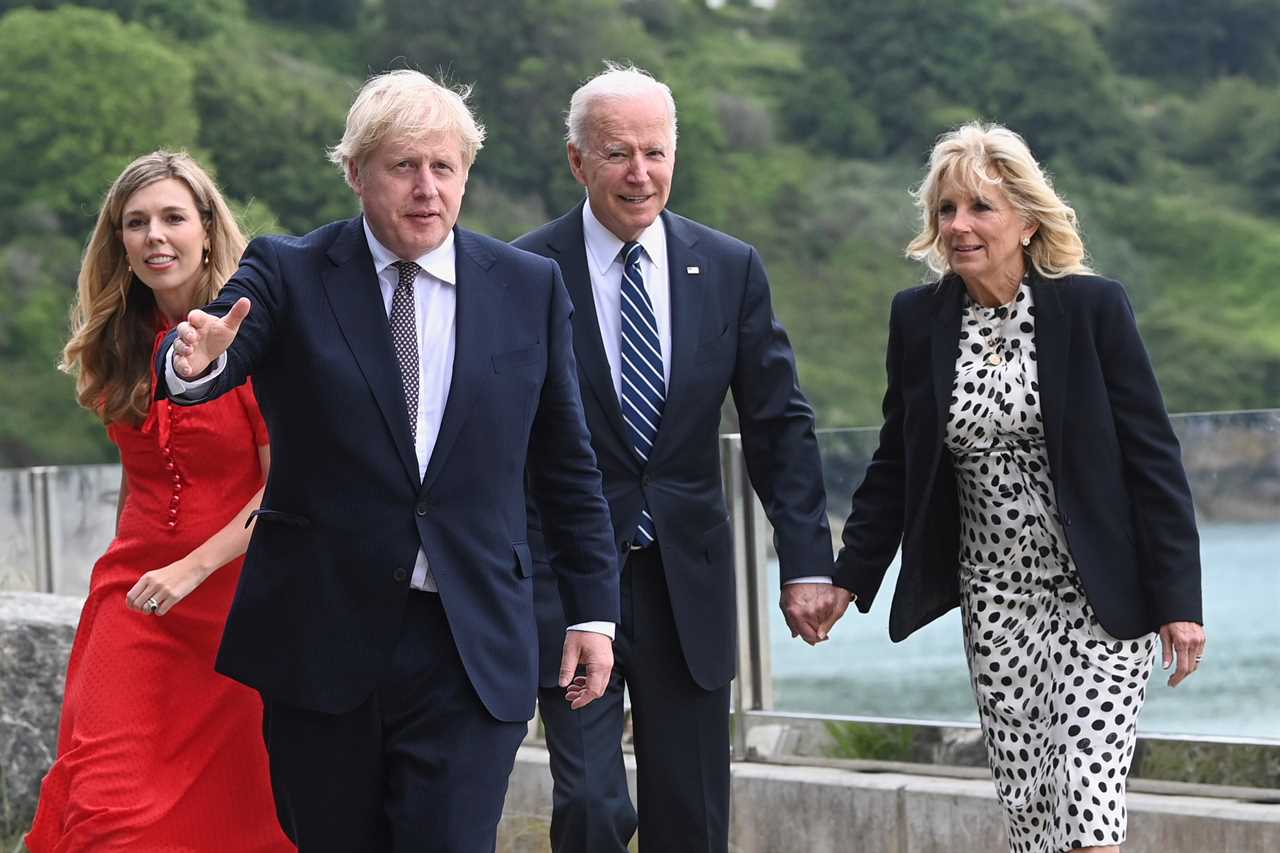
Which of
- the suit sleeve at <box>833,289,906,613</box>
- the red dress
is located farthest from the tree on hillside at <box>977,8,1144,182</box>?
the red dress

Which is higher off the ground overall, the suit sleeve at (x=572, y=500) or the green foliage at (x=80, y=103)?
the green foliage at (x=80, y=103)

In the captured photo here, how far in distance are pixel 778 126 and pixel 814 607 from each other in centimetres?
7683

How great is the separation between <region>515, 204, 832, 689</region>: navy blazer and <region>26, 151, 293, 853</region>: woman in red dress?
2.41 feet

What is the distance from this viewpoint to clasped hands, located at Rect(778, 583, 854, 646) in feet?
15.7

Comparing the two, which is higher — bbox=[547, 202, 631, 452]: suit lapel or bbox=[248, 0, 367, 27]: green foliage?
bbox=[248, 0, 367, 27]: green foliage

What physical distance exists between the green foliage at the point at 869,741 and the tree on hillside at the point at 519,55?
202 feet

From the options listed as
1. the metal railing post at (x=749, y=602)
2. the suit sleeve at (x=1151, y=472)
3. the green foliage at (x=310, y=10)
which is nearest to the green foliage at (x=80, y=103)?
the green foliage at (x=310, y=10)

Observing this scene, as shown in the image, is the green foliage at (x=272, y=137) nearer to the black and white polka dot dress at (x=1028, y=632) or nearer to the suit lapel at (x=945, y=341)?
the suit lapel at (x=945, y=341)

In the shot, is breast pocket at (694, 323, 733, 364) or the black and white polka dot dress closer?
the black and white polka dot dress

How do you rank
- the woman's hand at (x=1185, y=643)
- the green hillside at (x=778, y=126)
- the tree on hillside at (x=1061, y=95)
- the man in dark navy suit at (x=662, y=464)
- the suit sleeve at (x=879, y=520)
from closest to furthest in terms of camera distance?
the woman's hand at (x=1185, y=643)
the man in dark navy suit at (x=662, y=464)
the suit sleeve at (x=879, y=520)
the green hillside at (x=778, y=126)
the tree on hillside at (x=1061, y=95)

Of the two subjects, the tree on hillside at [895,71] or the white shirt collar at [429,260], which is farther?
the tree on hillside at [895,71]

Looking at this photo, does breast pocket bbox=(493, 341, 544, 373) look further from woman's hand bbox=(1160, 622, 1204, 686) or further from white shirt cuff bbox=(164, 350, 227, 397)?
woman's hand bbox=(1160, 622, 1204, 686)

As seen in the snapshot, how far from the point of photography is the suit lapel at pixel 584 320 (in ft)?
15.1

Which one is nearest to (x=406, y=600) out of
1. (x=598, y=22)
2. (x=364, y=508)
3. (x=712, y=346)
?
(x=364, y=508)
